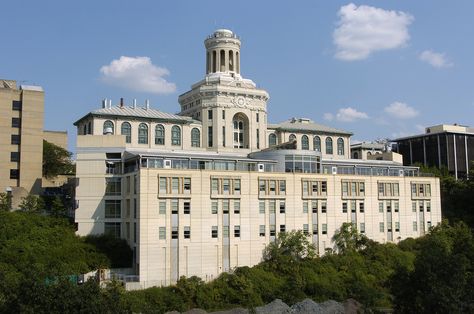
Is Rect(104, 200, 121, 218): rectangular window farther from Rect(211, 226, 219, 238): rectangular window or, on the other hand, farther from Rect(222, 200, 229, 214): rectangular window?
Rect(222, 200, 229, 214): rectangular window

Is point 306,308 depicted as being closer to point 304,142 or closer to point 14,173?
point 304,142


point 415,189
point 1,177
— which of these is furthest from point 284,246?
point 1,177

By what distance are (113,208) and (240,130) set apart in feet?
99.5

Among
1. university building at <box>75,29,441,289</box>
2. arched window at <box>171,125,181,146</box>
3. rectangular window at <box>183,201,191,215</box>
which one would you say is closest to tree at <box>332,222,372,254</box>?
university building at <box>75,29,441,289</box>

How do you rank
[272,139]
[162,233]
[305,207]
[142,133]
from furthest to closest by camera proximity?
[272,139] < [142,133] < [305,207] < [162,233]

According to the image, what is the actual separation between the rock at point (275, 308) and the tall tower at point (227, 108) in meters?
36.3

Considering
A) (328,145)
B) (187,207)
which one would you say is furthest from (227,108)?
(187,207)

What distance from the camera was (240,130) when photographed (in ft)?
295

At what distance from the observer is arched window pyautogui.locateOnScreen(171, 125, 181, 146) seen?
84062 millimetres

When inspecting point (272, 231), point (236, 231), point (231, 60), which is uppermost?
point (231, 60)

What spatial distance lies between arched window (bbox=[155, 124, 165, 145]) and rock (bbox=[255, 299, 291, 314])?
36.4 metres

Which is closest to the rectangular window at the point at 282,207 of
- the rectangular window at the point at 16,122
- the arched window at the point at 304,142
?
the arched window at the point at 304,142

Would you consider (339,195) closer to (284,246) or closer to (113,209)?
(284,246)

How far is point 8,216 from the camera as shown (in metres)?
63.1
